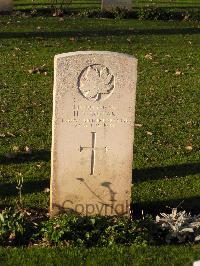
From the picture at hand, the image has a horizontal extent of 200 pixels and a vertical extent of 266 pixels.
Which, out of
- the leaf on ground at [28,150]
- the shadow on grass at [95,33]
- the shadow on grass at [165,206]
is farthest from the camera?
the shadow on grass at [95,33]

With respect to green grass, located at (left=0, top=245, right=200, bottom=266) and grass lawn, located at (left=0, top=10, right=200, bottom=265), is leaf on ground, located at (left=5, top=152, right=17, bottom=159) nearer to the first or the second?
grass lawn, located at (left=0, top=10, right=200, bottom=265)

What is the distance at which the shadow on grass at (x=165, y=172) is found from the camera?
7773 mm

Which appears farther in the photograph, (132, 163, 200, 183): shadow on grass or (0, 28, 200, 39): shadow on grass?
(0, 28, 200, 39): shadow on grass

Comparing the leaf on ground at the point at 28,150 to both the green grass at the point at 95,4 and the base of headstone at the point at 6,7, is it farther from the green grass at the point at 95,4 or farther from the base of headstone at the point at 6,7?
the green grass at the point at 95,4

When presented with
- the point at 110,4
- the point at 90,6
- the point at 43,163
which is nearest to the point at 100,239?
the point at 43,163

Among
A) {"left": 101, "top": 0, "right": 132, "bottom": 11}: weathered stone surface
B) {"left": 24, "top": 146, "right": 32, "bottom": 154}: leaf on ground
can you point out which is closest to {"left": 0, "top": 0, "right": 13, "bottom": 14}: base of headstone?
{"left": 101, "top": 0, "right": 132, "bottom": 11}: weathered stone surface

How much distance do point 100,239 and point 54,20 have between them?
13.4 m

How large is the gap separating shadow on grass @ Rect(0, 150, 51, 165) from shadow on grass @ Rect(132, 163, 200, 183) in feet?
3.86

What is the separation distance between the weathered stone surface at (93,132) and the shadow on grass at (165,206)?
40 centimetres

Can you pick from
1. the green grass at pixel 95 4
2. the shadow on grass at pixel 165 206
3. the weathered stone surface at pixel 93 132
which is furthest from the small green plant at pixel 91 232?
the green grass at pixel 95 4

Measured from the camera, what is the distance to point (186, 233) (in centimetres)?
616

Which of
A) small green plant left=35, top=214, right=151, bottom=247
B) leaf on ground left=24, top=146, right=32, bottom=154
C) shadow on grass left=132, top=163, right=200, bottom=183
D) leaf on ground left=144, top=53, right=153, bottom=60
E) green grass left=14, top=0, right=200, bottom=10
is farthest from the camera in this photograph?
green grass left=14, top=0, right=200, bottom=10

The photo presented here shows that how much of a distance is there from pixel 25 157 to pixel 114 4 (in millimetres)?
12706

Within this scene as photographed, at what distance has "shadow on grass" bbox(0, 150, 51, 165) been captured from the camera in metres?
8.16
